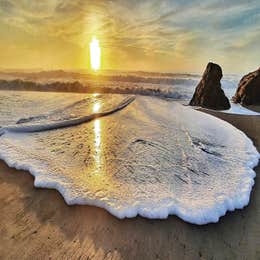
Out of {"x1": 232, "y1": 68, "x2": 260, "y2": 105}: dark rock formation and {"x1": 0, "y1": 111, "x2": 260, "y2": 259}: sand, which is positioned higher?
{"x1": 232, "y1": 68, "x2": 260, "y2": 105}: dark rock formation

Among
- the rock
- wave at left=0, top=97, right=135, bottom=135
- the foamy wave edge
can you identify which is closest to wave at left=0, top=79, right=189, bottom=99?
the rock

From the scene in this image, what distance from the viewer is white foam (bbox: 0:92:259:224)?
6.22 feet

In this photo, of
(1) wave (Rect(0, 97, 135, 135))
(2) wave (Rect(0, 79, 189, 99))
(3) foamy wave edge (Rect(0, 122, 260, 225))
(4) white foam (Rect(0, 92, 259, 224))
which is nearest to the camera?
(3) foamy wave edge (Rect(0, 122, 260, 225))

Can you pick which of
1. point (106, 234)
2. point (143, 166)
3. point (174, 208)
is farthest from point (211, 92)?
point (106, 234)

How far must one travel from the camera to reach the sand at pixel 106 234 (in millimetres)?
1418

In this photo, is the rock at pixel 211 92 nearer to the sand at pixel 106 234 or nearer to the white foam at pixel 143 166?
the white foam at pixel 143 166

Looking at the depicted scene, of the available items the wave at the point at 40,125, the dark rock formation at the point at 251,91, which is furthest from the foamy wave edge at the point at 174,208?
the dark rock formation at the point at 251,91

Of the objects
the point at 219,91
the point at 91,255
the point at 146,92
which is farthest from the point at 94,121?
the point at 146,92

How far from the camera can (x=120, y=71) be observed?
2062 cm

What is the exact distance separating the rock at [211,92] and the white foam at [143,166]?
4033mm

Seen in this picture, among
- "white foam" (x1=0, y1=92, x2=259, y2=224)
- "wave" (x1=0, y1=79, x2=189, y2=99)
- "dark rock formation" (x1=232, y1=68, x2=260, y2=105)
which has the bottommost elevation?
"wave" (x1=0, y1=79, x2=189, y2=99)

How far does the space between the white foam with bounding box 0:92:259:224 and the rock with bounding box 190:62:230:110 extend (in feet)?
13.2

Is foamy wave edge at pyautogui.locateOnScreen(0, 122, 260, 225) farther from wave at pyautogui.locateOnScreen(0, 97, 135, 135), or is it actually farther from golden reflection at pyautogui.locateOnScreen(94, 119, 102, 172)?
wave at pyautogui.locateOnScreen(0, 97, 135, 135)

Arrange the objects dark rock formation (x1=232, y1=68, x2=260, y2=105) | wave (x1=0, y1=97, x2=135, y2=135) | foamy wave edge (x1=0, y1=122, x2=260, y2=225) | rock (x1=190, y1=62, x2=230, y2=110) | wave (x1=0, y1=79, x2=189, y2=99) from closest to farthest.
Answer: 1. foamy wave edge (x1=0, y1=122, x2=260, y2=225)
2. wave (x1=0, y1=97, x2=135, y2=135)
3. rock (x1=190, y1=62, x2=230, y2=110)
4. dark rock formation (x1=232, y1=68, x2=260, y2=105)
5. wave (x1=0, y1=79, x2=189, y2=99)
